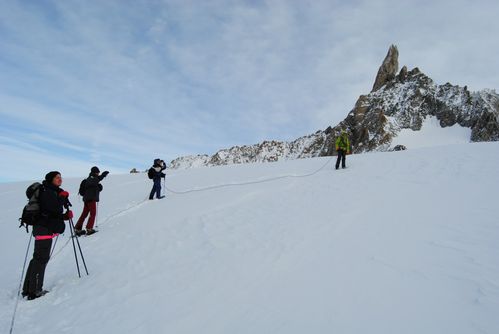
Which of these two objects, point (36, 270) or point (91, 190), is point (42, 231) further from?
point (91, 190)

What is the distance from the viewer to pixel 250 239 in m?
6.76

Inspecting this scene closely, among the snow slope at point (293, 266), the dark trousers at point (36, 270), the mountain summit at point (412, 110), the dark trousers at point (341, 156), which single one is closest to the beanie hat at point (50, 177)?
the dark trousers at point (36, 270)

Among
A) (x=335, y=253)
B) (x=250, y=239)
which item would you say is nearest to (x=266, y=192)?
(x=250, y=239)

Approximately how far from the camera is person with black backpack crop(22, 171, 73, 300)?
17.9 feet

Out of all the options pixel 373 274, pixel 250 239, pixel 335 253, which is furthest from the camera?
pixel 250 239

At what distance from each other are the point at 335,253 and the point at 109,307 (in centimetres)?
379

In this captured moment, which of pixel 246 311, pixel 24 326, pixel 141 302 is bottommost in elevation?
pixel 24 326

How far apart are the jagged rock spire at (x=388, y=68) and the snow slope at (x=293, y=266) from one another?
136 m

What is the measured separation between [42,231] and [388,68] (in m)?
147

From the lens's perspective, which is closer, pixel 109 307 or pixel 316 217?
pixel 109 307

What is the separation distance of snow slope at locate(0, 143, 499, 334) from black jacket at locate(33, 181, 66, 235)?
1.22 meters

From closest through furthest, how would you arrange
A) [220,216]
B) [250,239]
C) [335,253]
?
[335,253]
[250,239]
[220,216]

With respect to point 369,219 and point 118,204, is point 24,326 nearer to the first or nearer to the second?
point 369,219

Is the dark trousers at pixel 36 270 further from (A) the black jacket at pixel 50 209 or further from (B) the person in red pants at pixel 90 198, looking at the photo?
(B) the person in red pants at pixel 90 198
